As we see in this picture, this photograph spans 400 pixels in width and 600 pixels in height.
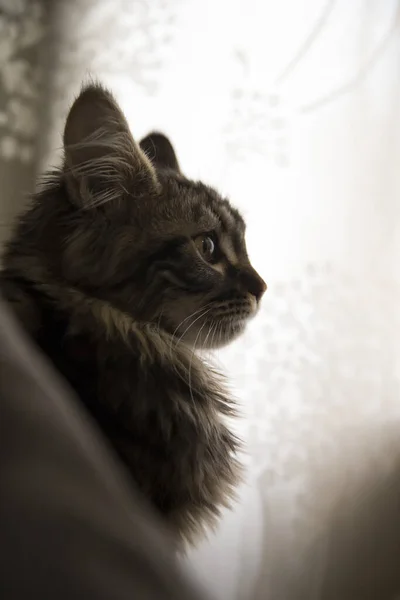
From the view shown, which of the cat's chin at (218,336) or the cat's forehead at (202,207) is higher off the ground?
the cat's forehead at (202,207)

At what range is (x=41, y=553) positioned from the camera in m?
0.30

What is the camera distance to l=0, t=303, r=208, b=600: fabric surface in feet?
0.98

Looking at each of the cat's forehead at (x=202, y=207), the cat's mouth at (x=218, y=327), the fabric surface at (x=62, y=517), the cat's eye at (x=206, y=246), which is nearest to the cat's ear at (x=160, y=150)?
the cat's forehead at (x=202, y=207)

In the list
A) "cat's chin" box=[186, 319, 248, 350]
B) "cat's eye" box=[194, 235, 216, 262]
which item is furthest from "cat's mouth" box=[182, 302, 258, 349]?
"cat's eye" box=[194, 235, 216, 262]

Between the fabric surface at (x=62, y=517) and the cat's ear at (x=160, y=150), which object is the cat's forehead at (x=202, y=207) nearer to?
the cat's ear at (x=160, y=150)

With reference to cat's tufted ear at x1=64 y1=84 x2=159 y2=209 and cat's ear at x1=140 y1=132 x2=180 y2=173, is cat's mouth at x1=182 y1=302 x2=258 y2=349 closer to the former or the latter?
cat's tufted ear at x1=64 y1=84 x2=159 y2=209

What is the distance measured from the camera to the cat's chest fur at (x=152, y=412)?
784 mm

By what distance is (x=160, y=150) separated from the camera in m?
1.19

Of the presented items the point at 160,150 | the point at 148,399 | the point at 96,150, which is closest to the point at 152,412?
the point at 148,399

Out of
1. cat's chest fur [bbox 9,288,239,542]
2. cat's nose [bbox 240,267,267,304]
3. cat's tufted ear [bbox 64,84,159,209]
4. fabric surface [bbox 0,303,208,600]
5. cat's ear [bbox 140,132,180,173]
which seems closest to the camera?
fabric surface [bbox 0,303,208,600]

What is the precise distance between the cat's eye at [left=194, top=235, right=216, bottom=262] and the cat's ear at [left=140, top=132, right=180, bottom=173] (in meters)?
0.24

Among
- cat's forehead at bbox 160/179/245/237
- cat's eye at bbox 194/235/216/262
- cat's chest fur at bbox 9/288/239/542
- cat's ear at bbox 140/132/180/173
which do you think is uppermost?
cat's ear at bbox 140/132/180/173

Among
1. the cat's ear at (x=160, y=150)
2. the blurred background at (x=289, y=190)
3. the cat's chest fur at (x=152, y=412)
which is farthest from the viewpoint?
the blurred background at (x=289, y=190)

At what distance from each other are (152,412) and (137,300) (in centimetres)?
19
